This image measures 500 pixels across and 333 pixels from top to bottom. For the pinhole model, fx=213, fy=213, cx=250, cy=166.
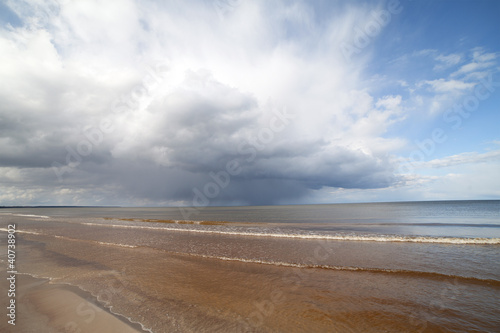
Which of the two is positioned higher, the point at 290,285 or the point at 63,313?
the point at 63,313

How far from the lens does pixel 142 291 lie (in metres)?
8.99

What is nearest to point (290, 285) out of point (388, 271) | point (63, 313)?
point (388, 271)

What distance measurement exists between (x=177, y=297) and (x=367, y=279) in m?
8.90

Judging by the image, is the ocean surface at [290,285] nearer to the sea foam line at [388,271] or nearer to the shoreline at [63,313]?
the sea foam line at [388,271]

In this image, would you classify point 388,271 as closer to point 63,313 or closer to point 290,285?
point 290,285

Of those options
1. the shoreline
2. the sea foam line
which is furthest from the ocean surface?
the shoreline

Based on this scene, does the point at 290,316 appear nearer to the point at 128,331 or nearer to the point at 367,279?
the point at 128,331


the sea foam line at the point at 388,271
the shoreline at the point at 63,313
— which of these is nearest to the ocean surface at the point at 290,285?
the sea foam line at the point at 388,271

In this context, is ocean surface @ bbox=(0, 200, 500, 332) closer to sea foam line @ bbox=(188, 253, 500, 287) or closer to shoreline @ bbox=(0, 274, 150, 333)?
sea foam line @ bbox=(188, 253, 500, 287)

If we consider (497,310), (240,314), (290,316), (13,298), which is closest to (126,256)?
(13,298)

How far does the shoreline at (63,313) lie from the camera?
20.3 ft

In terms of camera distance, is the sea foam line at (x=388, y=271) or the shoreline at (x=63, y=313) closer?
the shoreline at (x=63, y=313)

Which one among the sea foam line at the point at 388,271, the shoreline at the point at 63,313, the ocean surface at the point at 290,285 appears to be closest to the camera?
the shoreline at the point at 63,313

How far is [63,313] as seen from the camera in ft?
23.5
